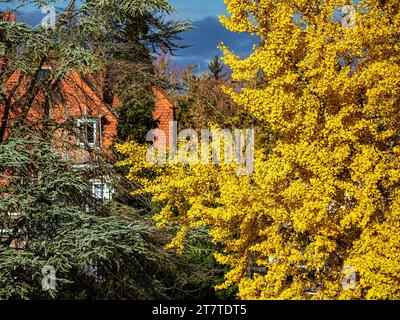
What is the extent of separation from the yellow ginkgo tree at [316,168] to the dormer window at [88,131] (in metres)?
2.66

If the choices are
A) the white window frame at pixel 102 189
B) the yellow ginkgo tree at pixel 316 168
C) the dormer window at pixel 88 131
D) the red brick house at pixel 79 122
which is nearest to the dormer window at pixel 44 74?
the red brick house at pixel 79 122

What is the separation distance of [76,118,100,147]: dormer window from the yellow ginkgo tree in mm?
2661

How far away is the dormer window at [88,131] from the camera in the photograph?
14.9 m

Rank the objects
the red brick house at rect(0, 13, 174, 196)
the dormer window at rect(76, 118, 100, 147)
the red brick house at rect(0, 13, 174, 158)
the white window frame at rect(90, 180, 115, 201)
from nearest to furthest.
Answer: the white window frame at rect(90, 180, 115, 201), the red brick house at rect(0, 13, 174, 196), the red brick house at rect(0, 13, 174, 158), the dormer window at rect(76, 118, 100, 147)

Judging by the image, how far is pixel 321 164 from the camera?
433 inches

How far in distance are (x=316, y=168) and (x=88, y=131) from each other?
20.5ft

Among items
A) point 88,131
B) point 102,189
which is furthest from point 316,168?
point 88,131

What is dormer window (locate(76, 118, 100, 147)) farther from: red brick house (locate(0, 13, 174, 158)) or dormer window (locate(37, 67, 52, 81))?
dormer window (locate(37, 67, 52, 81))

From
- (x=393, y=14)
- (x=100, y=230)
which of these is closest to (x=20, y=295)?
(x=100, y=230)

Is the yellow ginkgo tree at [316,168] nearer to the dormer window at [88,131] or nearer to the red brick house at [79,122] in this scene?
the red brick house at [79,122]

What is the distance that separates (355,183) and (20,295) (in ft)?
18.3

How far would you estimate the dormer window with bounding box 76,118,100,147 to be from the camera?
48.8 feet

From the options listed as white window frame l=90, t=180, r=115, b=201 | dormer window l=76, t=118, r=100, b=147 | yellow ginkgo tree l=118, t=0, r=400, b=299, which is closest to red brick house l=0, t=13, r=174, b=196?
dormer window l=76, t=118, r=100, b=147
